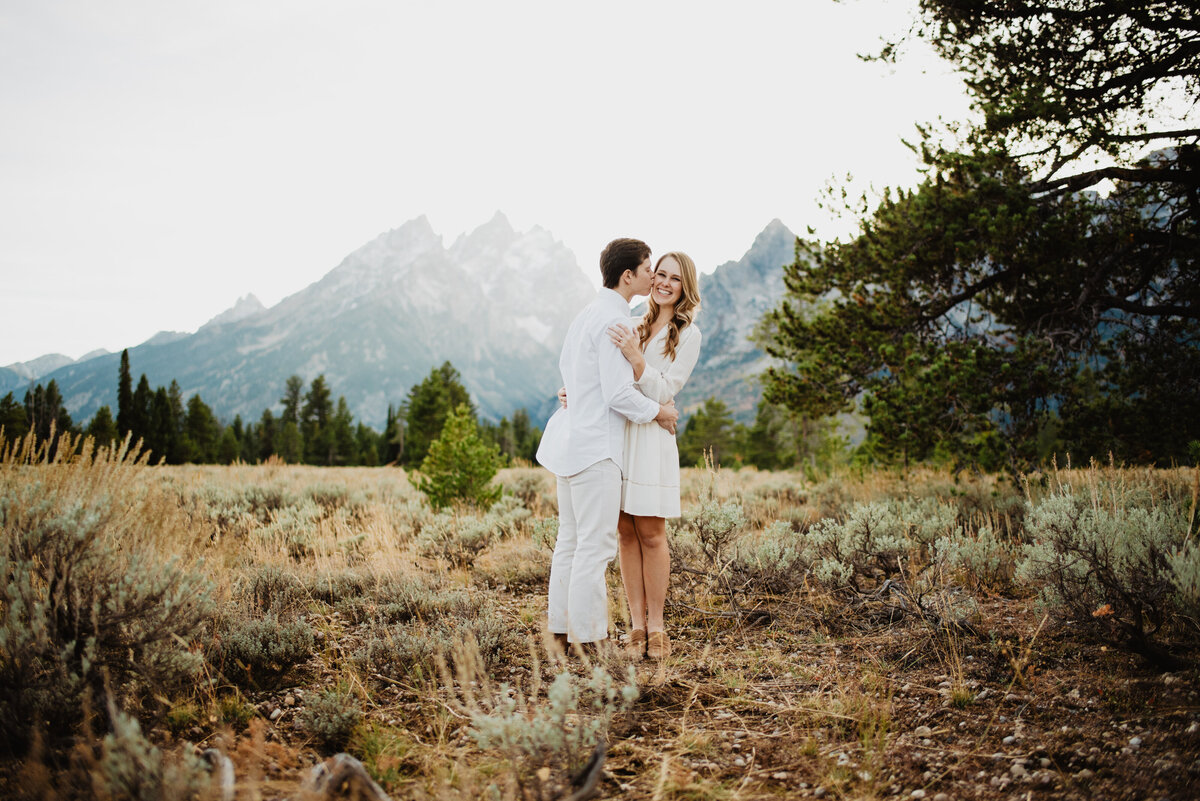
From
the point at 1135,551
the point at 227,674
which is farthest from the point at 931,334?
the point at 227,674

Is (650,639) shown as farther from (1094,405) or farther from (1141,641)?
(1094,405)

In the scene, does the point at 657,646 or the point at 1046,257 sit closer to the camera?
the point at 657,646

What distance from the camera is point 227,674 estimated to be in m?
3.09

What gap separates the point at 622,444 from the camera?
3461 mm

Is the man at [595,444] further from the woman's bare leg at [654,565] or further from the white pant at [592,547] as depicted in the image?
the woman's bare leg at [654,565]

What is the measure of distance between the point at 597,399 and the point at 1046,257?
6.22 metres

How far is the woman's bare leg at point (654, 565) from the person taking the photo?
354cm

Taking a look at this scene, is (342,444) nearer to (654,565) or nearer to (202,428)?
(202,428)

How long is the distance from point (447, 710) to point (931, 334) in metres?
7.27

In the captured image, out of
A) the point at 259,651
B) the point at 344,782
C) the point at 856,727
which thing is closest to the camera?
the point at 344,782

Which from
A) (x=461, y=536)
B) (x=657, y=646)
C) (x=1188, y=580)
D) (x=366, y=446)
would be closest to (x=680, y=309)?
(x=657, y=646)

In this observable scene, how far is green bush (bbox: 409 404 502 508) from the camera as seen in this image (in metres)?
8.27

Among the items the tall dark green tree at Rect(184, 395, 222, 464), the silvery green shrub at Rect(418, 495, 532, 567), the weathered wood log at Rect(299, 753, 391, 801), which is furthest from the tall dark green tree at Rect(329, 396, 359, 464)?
the weathered wood log at Rect(299, 753, 391, 801)

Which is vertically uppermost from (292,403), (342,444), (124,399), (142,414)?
(292,403)
